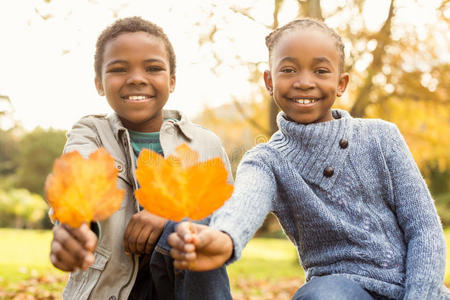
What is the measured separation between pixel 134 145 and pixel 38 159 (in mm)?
15499

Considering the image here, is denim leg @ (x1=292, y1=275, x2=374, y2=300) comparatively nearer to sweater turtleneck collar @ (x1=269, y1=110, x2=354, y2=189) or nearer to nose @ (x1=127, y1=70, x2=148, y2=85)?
sweater turtleneck collar @ (x1=269, y1=110, x2=354, y2=189)

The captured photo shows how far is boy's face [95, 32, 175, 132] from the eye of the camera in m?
2.29

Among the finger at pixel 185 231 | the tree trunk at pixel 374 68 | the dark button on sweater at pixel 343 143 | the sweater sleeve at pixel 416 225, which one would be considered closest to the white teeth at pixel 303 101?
the dark button on sweater at pixel 343 143

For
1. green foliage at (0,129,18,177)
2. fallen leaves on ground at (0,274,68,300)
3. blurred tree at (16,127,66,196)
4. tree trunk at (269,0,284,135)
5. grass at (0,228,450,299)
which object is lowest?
green foliage at (0,129,18,177)

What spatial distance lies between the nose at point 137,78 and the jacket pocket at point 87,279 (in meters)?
0.77

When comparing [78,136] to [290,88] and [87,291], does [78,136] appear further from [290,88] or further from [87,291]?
[290,88]

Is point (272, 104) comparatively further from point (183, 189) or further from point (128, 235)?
point (183, 189)

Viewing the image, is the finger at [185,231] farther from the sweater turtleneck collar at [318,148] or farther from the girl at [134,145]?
the sweater turtleneck collar at [318,148]

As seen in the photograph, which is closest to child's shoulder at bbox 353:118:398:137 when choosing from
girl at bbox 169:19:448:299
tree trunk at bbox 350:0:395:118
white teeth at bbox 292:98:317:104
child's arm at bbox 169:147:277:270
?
girl at bbox 169:19:448:299

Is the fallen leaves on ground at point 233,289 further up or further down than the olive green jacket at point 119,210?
further down

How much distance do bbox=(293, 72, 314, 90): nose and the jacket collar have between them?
676 mm

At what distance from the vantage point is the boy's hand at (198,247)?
133cm

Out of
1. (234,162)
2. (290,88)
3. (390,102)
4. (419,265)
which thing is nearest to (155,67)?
(290,88)

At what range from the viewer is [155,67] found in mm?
2355
